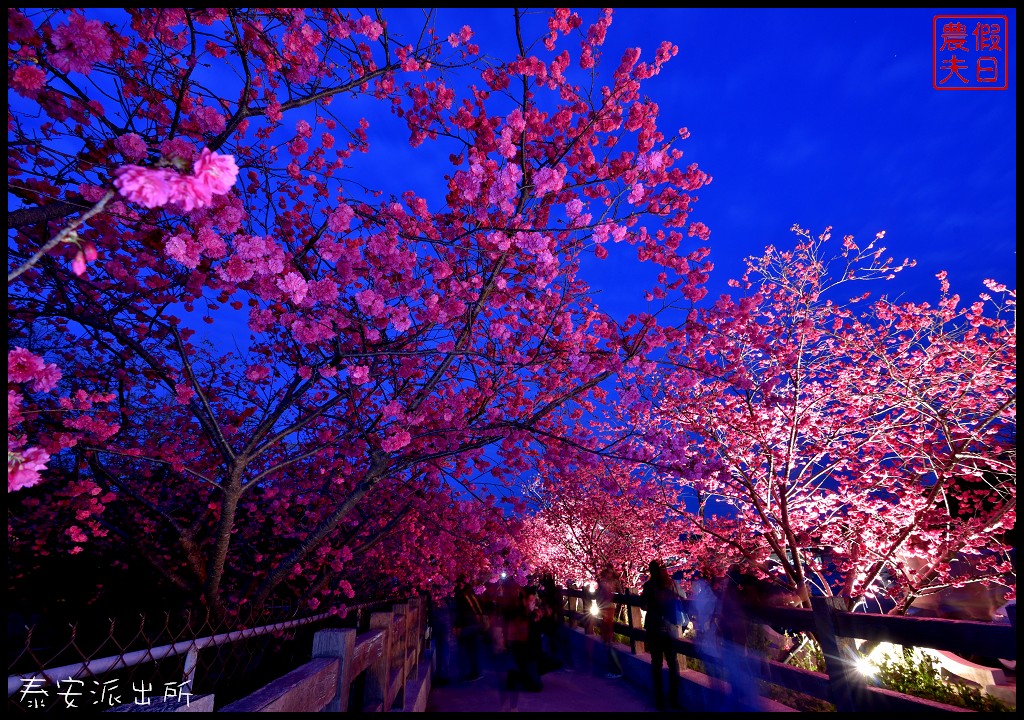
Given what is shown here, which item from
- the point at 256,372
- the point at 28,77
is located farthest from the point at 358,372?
the point at 28,77

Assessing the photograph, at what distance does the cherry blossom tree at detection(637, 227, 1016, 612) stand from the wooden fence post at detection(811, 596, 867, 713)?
3.06m

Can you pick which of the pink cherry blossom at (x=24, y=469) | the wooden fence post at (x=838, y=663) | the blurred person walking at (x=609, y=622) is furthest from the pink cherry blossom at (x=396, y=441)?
the blurred person walking at (x=609, y=622)

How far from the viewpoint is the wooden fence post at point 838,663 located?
4414 millimetres

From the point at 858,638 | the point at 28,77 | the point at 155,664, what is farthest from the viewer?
the point at 858,638

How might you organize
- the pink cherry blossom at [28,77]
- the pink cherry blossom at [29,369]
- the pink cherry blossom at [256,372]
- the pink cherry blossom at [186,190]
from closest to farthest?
the pink cherry blossom at [186,190], the pink cherry blossom at [29,369], the pink cherry blossom at [28,77], the pink cherry blossom at [256,372]

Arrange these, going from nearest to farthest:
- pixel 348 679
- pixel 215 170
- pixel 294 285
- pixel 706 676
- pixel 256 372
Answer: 1. pixel 215 170
2. pixel 348 679
3. pixel 294 285
4. pixel 706 676
5. pixel 256 372

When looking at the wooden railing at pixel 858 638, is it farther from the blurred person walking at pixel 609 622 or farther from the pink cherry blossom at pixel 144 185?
the pink cherry blossom at pixel 144 185

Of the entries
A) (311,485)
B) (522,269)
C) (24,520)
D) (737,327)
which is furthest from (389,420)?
(24,520)

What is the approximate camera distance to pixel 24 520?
30.1 feet

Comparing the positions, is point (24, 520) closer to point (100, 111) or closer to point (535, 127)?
point (100, 111)

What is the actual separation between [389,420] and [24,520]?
828 centimetres

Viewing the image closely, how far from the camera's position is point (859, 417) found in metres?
9.62

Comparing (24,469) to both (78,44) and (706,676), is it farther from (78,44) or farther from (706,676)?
(706,676)

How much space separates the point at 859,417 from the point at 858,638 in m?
6.59
